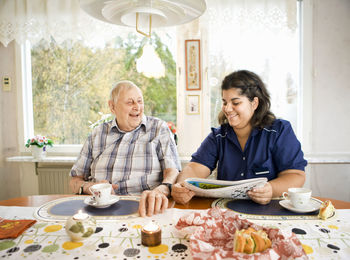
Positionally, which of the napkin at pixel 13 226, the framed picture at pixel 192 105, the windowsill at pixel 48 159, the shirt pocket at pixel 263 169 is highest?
the framed picture at pixel 192 105

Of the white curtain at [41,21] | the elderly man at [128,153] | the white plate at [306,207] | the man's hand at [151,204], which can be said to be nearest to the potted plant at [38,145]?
the white curtain at [41,21]

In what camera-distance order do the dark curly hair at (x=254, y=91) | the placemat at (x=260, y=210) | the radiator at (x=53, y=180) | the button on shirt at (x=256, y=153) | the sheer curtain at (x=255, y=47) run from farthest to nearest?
1. the radiator at (x=53, y=180)
2. the sheer curtain at (x=255, y=47)
3. the dark curly hair at (x=254, y=91)
4. the button on shirt at (x=256, y=153)
5. the placemat at (x=260, y=210)

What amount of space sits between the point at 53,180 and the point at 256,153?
2287mm

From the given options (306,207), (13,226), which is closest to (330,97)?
(306,207)

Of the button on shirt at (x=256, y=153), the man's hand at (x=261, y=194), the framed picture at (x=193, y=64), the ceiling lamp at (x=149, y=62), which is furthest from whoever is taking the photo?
the framed picture at (x=193, y=64)

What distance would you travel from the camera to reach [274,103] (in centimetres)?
267

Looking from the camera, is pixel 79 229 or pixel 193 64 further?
pixel 193 64

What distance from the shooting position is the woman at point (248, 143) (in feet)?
4.71

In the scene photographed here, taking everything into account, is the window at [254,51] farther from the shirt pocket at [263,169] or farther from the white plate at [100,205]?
the white plate at [100,205]

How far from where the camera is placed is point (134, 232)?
92cm

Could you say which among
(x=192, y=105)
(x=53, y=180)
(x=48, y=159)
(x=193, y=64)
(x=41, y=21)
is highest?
(x=41, y=21)

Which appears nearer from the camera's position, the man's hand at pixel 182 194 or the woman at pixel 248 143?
the man's hand at pixel 182 194

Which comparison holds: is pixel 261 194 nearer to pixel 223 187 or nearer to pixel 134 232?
pixel 223 187

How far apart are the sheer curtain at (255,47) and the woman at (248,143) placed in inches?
45.0
